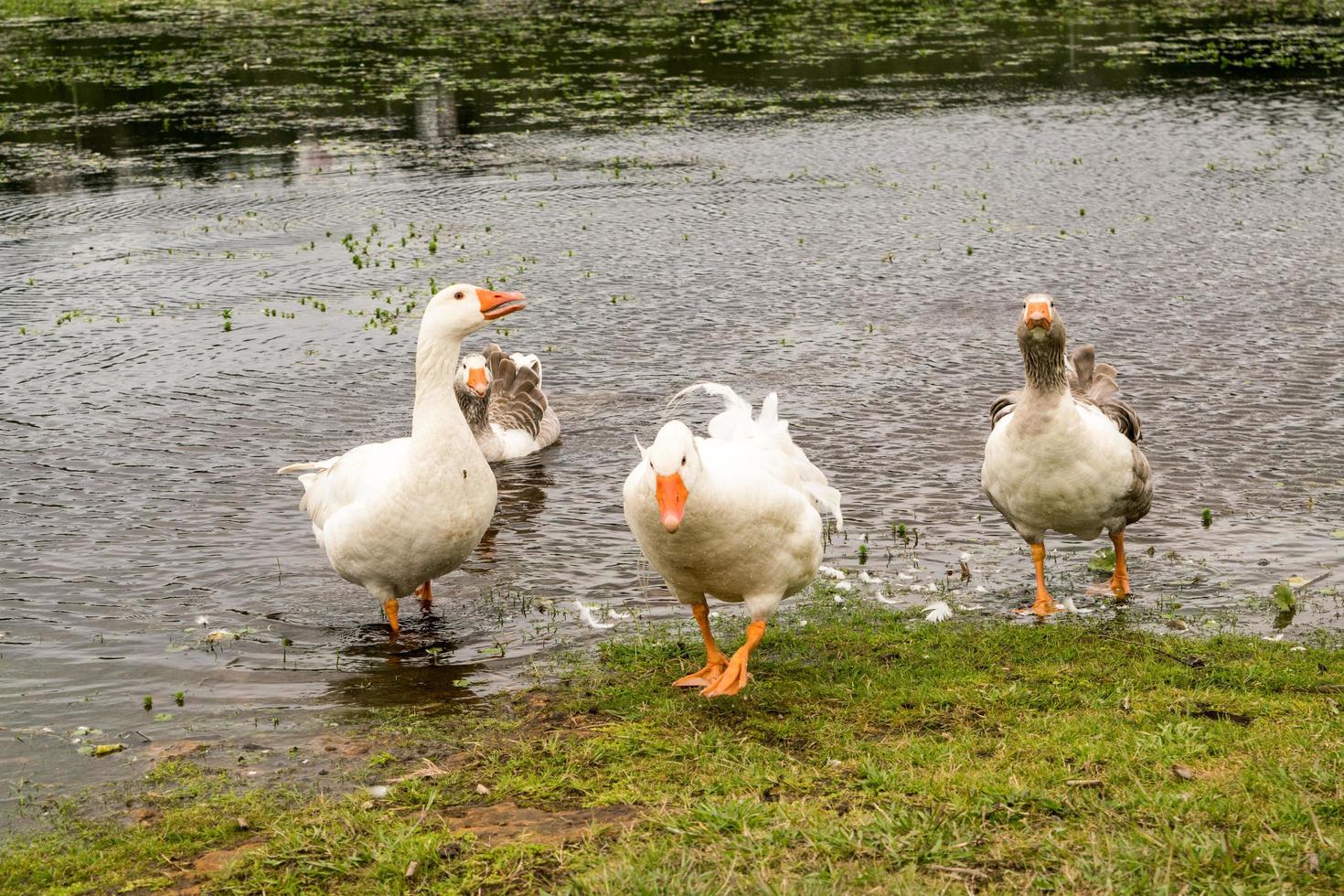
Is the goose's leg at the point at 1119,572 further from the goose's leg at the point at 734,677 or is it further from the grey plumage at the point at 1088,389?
the goose's leg at the point at 734,677

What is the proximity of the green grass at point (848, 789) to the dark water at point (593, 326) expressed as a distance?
1066 millimetres

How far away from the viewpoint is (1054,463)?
8672 mm

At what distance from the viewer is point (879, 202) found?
21.4m

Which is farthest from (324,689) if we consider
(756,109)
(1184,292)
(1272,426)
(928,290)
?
(756,109)

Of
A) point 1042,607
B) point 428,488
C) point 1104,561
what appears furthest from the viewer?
point 1104,561

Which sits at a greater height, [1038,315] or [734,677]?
[1038,315]

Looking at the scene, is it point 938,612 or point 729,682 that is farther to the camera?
point 938,612

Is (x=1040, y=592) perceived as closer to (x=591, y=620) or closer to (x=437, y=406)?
(x=591, y=620)

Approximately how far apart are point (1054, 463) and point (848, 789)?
355cm

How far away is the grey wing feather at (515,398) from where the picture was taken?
43.4ft

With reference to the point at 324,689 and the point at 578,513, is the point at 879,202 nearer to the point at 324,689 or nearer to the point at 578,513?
the point at 578,513

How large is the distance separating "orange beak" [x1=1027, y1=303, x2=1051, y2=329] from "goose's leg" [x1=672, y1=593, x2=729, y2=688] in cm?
279

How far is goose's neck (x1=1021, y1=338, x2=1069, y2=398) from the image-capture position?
8.57 metres

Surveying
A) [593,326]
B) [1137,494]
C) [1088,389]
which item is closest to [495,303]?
[1137,494]
